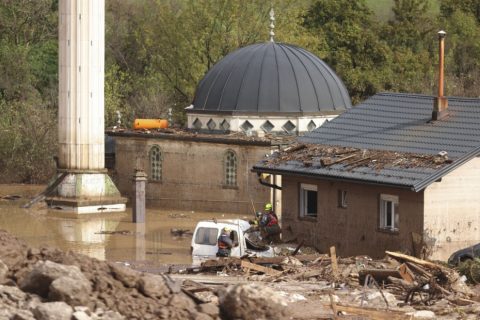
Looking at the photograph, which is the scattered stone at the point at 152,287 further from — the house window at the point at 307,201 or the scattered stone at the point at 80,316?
the house window at the point at 307,201

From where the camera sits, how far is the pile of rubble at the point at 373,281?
25.4m

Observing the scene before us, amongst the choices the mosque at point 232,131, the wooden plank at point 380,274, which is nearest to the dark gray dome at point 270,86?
the mosque at point 232,131

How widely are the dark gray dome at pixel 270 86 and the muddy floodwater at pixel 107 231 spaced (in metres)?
4.52

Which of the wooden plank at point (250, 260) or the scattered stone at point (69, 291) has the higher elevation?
the scattered stone at point (69, 291)

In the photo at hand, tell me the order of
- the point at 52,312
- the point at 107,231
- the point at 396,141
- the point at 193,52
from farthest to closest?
1. the point at 193,52
2. the point at 107,231
3. the point at 396,141
4. the point at 52,312

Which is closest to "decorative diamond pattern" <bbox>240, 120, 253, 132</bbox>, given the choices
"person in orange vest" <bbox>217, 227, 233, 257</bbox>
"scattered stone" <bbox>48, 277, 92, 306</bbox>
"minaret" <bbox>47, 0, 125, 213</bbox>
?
"minaret" <bbox>47, 0, 125, 213</bbox>

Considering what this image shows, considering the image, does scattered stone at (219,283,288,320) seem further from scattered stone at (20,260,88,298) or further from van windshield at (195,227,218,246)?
van windshield at (195,227,218,246)

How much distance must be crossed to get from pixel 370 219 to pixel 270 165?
378cm

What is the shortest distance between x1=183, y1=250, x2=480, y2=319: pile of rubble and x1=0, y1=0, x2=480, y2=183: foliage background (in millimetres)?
37180

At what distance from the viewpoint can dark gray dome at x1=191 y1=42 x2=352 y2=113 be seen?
58.6 metres

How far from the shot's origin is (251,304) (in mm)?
20578

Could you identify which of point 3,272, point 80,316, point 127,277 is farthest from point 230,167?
point 80,316

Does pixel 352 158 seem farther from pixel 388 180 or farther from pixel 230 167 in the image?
pixel 230 167

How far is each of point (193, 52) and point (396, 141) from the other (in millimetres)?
37663
